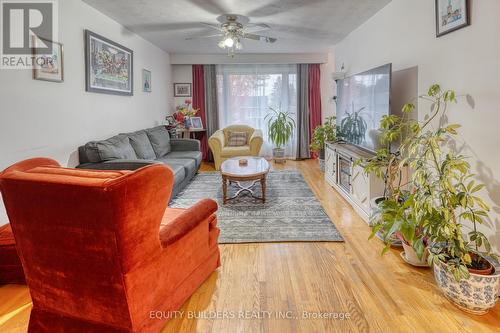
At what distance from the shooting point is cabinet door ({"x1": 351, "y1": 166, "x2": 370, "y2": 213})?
127 inches

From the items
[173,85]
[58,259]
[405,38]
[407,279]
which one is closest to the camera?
[58,259]

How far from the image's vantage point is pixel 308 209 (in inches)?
143

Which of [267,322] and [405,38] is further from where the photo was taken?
[405,38]

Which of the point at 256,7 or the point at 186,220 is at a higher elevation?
the point at 256,7

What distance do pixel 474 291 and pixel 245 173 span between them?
7.94 feet

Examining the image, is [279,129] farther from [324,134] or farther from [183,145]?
[183,145]

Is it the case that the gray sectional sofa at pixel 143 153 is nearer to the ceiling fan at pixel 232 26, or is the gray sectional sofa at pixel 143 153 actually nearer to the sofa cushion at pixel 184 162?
the sofa cushion at pixel 184 162

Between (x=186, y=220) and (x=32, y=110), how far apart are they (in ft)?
5.77

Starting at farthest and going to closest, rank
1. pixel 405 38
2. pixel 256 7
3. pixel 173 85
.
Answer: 1. pixel 173 85
2. pixel 256 7
3. pixel 405 38

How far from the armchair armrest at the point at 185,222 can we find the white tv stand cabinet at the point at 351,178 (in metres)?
1.81

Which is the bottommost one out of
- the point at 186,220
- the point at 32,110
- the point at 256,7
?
the point at 186,220

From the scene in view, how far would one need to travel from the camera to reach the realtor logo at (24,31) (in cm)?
240

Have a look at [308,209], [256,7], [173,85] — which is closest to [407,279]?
[308,209]

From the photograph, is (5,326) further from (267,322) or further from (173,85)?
(173,85)
